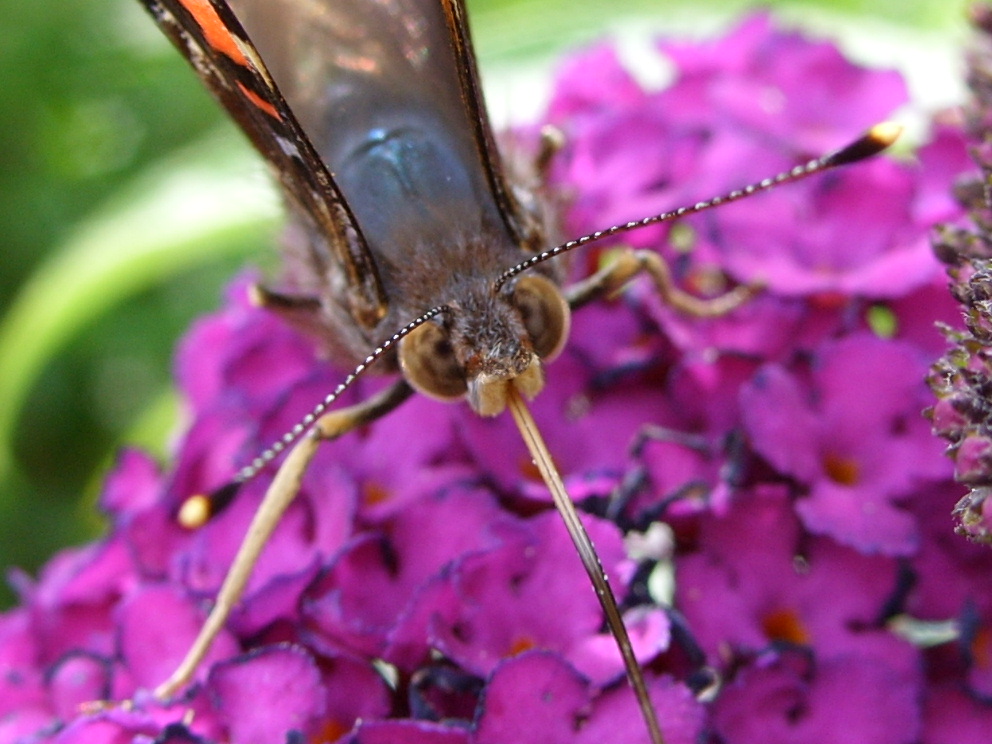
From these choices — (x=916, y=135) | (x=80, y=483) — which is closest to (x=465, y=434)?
(x=916, y=135)

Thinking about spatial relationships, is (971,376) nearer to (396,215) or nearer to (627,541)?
(627,541)

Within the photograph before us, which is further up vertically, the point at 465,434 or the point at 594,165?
the point at 594,165

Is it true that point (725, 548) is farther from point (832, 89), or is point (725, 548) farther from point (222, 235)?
point (222, 235)

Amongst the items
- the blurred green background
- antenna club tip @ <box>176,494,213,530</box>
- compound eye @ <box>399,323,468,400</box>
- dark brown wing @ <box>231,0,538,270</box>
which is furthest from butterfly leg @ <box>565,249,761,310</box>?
the blurred green background

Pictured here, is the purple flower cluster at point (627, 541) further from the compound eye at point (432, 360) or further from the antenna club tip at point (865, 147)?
the antenna club tip at point (865, 147)

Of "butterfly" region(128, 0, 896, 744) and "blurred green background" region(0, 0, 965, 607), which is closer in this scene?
"butterfly" region(128, 0, 896, 744)

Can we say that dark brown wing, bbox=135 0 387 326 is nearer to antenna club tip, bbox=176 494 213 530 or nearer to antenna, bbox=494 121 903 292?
antenna, bbox=494 121 903 292
